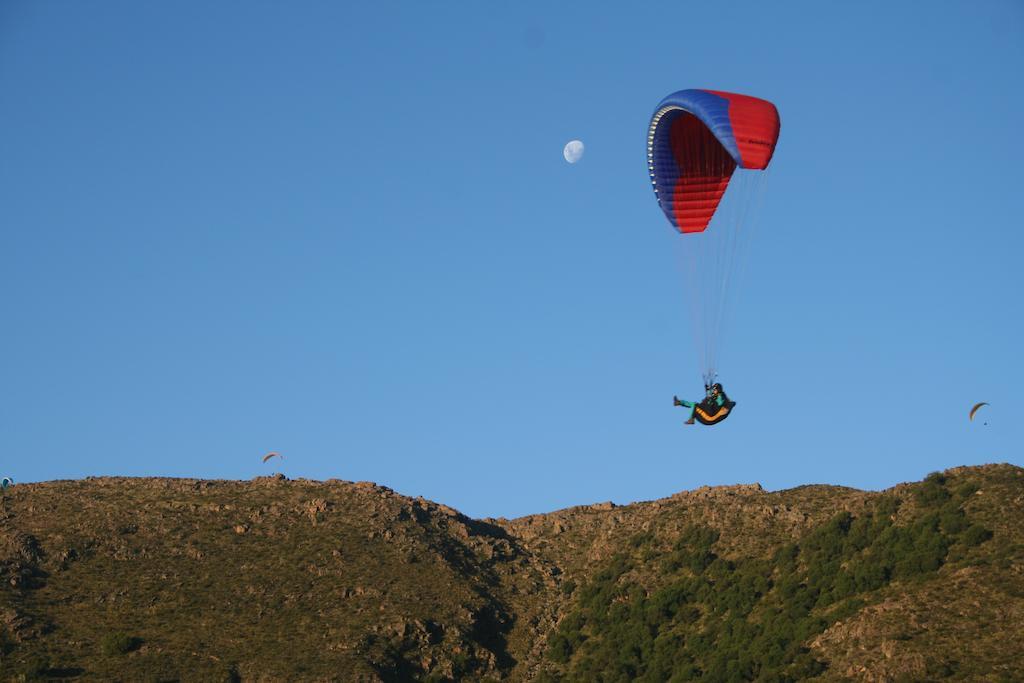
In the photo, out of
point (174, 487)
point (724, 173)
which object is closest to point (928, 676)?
point (724, 173)

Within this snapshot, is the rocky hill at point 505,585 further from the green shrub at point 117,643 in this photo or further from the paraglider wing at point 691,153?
the paraglider wing at point 691,153

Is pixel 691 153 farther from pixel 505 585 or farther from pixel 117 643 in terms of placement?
pixel 117 643

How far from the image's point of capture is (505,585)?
284ft

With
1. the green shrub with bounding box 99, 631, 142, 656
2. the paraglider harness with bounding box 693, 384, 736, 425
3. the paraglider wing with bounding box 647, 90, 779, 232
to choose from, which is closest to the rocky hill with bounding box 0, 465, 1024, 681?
the green shrub with bounding box 99, 631, 142, 656

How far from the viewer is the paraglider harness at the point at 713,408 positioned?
184ft

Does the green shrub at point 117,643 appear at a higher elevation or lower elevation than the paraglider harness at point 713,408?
lower

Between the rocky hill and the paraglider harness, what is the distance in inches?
588

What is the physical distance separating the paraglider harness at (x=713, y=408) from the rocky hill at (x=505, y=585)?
1495 cm

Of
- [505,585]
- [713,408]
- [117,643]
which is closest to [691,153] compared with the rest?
[713,408]

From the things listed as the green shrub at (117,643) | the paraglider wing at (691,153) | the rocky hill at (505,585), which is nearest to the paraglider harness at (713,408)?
the paraglider wing at (691,153)

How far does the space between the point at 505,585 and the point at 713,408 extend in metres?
34.2

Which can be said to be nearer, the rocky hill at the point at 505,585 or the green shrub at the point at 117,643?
the rocky hill at the point at 505,585

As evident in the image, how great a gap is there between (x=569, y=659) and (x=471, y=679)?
20.3 feet

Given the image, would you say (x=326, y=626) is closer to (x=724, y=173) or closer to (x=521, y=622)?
(x=521, y=622)
